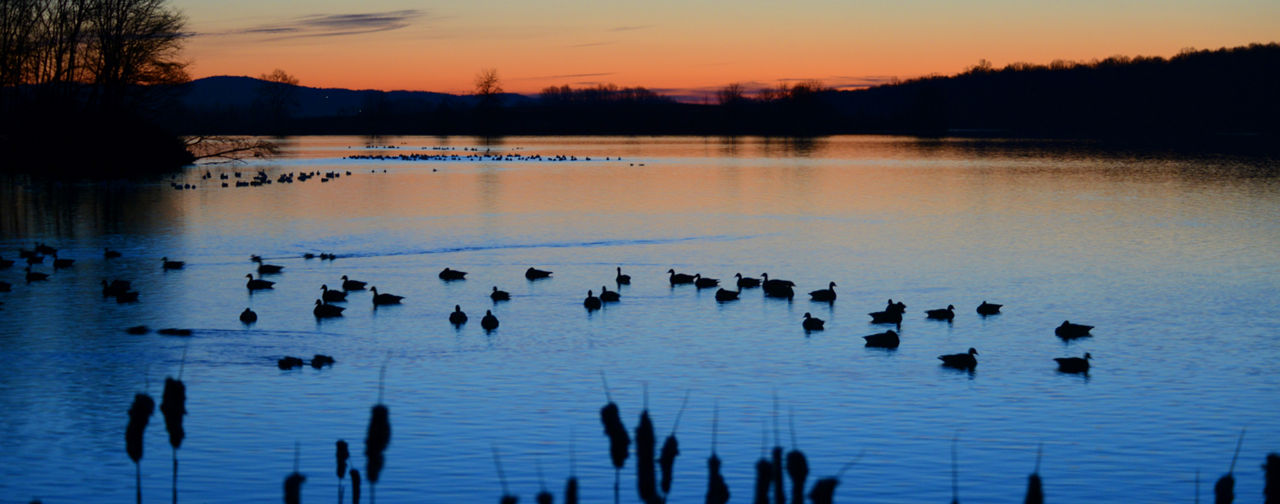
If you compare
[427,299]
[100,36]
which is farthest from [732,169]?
[427,299]

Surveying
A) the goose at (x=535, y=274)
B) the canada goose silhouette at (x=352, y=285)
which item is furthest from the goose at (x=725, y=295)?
the canada goose silhouette at (x=352, y=285)

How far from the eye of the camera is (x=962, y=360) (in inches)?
864

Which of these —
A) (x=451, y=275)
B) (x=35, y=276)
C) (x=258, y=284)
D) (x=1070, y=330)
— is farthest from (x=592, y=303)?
(x=35, y=276)

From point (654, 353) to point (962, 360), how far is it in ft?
18.9

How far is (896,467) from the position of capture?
51.5 ft

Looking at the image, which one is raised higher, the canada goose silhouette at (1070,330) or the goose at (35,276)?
the goose at (35,276)

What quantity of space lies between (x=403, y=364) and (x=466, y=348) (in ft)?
6.45

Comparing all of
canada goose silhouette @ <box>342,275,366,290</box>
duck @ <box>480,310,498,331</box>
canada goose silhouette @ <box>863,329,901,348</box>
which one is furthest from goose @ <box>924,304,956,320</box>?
A: canada goose silhouette @ <box>342,275,366,290</box>

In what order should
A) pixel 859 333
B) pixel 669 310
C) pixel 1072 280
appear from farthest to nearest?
pixel 1072 280 < pixel 669 310 < pixel 859 333

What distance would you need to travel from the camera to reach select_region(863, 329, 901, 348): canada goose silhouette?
78.7ft

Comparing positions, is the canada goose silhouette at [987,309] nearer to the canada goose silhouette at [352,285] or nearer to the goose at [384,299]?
the goose at [384,299]

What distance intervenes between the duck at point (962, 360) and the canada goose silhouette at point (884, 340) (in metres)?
1.86

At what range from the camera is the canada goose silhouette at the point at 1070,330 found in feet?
81.6

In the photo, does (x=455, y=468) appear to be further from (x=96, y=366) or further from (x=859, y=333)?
(x=859, y=333)
